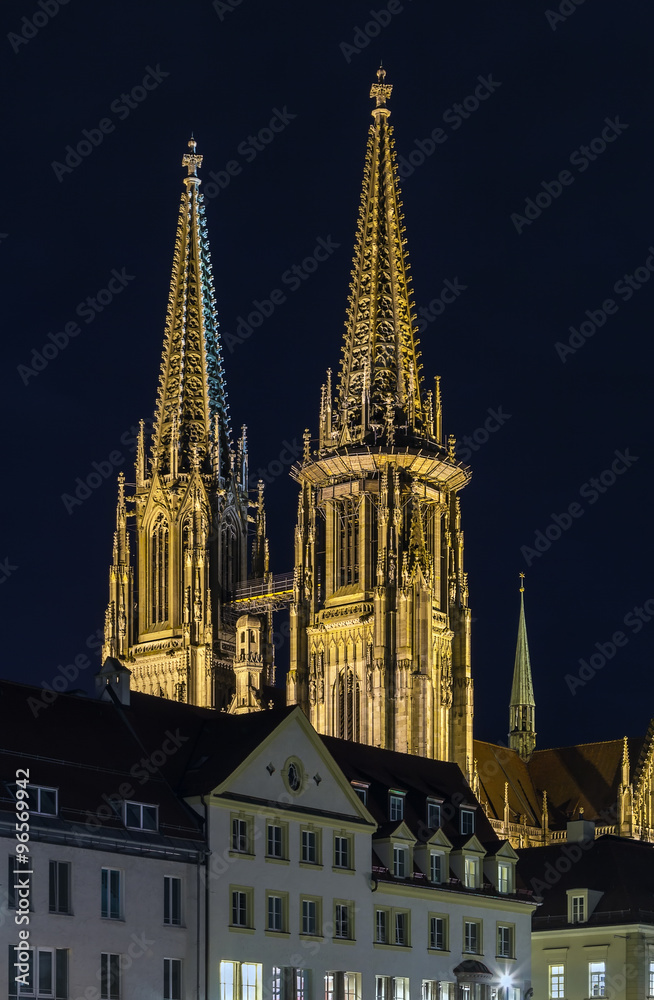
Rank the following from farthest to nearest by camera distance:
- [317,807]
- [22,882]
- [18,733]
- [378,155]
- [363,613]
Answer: [378,155], [363,613], [317,807], [18,733], [22,882]

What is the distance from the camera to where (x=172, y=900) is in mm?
73500

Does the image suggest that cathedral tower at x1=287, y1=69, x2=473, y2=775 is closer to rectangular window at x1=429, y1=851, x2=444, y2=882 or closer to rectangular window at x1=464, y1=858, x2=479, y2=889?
rectangular window at x1=464, y1=858, x2=479, y2=889

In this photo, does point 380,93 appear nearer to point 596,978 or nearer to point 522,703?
point 522,703

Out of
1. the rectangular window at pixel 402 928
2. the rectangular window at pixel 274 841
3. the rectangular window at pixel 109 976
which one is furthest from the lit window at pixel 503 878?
the rectangular window at pixel 109 976

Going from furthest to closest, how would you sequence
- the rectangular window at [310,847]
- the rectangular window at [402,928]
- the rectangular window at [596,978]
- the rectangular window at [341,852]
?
1. the rectangular window at [596,978]
2. the rectangular window at [402,928]
3. the rectangular window at [341,852]
4. the rectangular window at [310,847]

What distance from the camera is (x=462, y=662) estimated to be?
151000mm

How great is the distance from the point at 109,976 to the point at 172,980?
9.92 feet

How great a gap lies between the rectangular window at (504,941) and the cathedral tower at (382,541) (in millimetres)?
55906

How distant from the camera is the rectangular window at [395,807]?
8488 centimetres

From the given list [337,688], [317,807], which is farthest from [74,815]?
[337,688]

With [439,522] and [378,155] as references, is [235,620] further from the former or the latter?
[378,155]

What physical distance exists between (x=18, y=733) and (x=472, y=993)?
74.0 ft

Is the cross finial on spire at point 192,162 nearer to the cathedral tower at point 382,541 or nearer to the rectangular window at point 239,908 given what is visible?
the cathedral tower at point 382,541

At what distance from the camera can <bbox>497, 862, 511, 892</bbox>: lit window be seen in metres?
87.5
